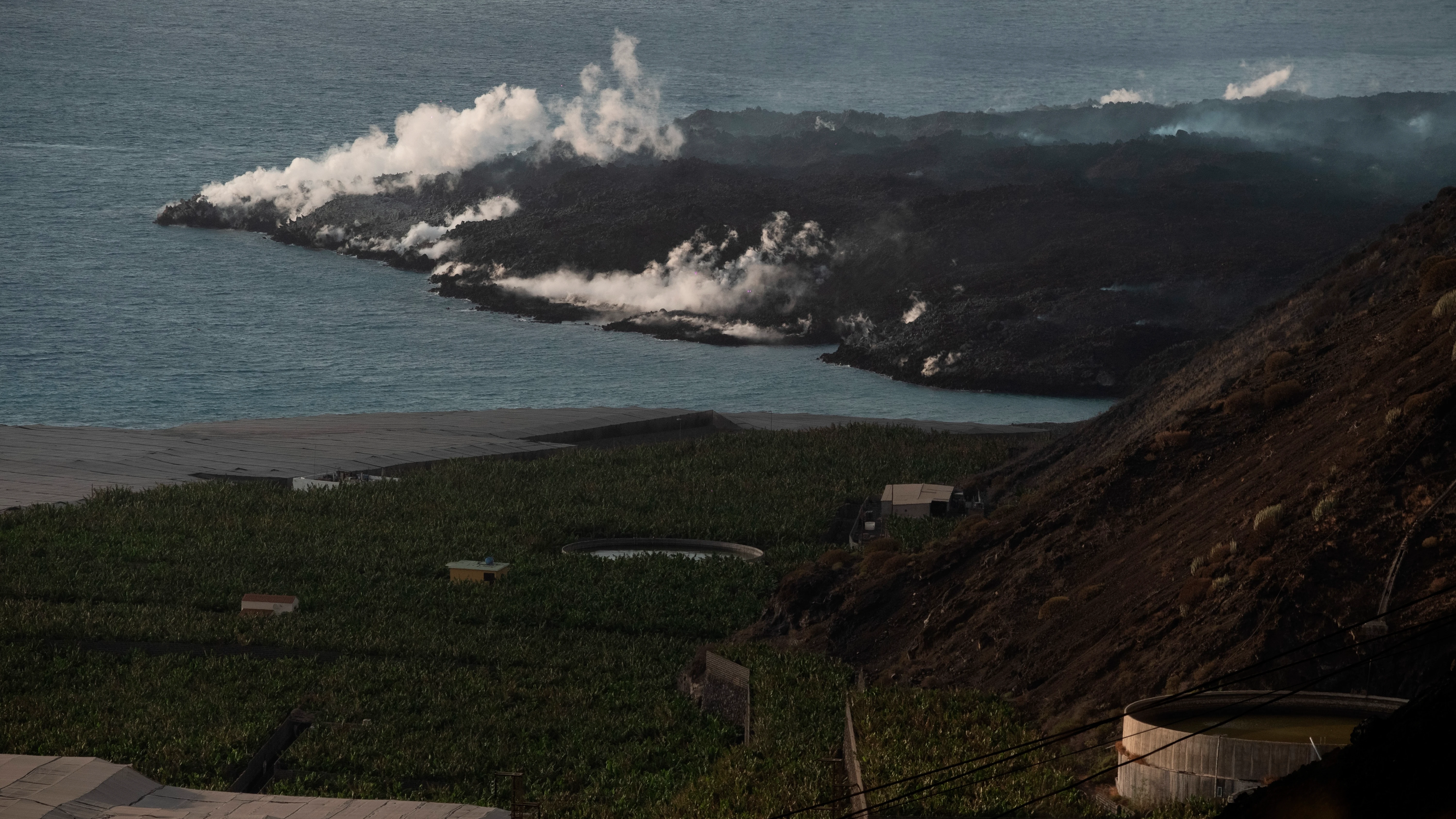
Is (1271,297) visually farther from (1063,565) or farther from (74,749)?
(74,749)

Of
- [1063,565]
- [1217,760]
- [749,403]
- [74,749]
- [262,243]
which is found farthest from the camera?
[262,243]

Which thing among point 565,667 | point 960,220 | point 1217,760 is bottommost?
point 565,667

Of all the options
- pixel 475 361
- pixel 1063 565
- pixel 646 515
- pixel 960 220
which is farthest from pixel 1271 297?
pixel 1063 565

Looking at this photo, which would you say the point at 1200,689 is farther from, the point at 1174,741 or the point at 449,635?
the point at 449,635

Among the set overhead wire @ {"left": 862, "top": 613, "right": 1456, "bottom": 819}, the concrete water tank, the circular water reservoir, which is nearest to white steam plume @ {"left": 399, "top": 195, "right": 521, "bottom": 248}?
the circular water reservoir

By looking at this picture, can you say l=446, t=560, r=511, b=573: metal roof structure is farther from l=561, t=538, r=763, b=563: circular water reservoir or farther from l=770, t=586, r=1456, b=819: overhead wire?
l=770, t=586, r=1456, b=819: overhead wire

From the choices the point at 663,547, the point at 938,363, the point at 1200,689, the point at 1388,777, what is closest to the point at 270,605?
the point at 663,547

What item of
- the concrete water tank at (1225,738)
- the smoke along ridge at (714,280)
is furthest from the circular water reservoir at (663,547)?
the smoke along ridge at (714,280)

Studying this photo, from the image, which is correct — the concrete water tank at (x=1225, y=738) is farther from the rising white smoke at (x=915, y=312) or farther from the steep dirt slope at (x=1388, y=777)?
the rising white smoke at (x=915, y=312)
